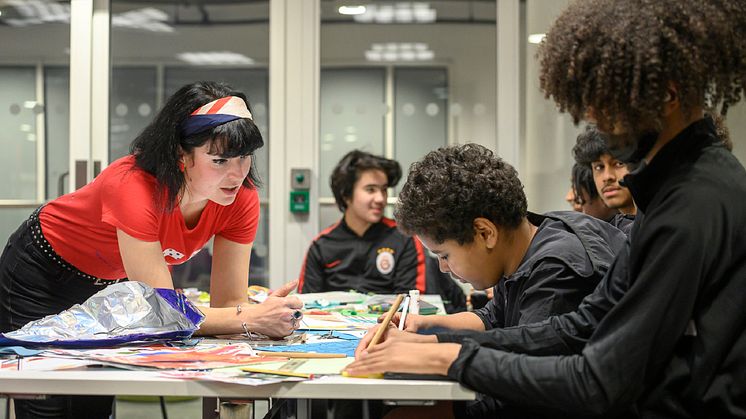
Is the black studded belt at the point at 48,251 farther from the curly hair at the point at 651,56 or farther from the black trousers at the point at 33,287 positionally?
Answer: the curly hair at the point at 651,56

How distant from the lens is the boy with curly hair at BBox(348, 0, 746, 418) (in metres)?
1.01

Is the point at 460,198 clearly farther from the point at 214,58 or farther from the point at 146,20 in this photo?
the point at 146,20

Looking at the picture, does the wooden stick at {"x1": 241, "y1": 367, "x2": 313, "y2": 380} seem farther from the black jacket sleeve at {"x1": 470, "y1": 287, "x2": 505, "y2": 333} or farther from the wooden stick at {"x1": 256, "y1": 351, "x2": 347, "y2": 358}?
the black jacket sleeve at {"x1": 470, "y1": 287, "x2": 505, "y2": 333}

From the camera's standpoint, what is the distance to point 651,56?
3.37 feet

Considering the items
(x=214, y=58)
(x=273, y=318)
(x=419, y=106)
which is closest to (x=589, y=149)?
(x=273, y=318)

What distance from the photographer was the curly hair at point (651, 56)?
103 centimetres

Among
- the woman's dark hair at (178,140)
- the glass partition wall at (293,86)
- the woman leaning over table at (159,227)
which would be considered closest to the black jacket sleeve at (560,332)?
the woman leaning over table at (159,227)

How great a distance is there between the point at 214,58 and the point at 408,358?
337 cm

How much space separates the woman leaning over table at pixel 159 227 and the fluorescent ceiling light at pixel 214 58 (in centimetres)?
234

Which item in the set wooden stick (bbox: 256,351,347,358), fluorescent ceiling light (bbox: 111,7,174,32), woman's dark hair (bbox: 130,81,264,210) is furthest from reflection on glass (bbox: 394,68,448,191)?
wooden stick (bbox: 256,351,347,358)

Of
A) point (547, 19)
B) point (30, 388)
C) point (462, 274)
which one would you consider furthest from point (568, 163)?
point (30, 388)

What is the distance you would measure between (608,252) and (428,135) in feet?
9.40

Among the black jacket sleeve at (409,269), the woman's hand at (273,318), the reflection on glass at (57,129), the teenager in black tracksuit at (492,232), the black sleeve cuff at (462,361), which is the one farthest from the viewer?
the reflection on glass at (57,129)

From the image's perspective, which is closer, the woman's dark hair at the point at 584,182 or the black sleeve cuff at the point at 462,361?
the black sleeve cuff at the point at 462,361
